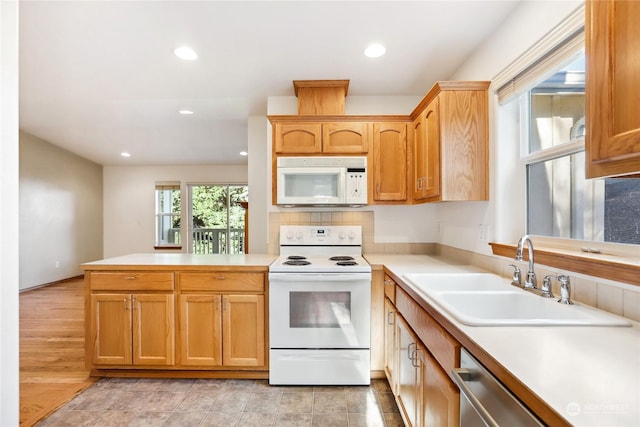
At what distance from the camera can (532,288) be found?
1.44 metres

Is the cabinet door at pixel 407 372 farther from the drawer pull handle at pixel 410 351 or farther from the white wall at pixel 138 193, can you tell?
the white wall at pixel 138 193

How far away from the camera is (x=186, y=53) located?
227cm

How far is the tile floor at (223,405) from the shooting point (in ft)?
6.37

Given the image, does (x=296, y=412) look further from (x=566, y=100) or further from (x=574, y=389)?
(x=566, y=100)

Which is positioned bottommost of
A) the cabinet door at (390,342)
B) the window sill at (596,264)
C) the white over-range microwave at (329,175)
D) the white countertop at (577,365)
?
the cabinet door at (390,342)

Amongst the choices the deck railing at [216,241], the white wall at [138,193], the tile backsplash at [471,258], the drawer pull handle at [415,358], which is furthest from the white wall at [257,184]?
the deck railing at [216,241]

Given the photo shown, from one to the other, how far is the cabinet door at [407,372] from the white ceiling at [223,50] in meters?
1.80

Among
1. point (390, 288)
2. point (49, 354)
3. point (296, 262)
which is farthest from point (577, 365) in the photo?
point (49, 354)

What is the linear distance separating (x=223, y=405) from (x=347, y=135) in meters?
2.20

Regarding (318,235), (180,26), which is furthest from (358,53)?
(318,235)

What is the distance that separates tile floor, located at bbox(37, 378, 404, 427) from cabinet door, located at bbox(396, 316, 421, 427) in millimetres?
278

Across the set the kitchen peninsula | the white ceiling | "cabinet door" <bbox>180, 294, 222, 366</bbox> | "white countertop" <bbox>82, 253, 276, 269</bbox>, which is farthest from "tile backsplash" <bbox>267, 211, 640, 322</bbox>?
the white ceiling

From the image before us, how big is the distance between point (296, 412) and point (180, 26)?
252 cm

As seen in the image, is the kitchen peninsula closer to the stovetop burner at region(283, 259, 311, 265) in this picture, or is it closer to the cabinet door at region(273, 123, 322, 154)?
the stovetop burner at region(283, 259, 311, 265)
